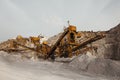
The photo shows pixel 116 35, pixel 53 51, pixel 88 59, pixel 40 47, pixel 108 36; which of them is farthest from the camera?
pixel 40 47

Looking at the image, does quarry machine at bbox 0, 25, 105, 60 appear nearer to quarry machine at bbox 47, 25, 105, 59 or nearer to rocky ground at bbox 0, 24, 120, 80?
quarry machine at bbox 47, 25, 105, 59

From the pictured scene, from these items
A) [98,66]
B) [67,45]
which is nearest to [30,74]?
[98,66]

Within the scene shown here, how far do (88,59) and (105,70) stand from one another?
209cm

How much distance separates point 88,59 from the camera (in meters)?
12.8

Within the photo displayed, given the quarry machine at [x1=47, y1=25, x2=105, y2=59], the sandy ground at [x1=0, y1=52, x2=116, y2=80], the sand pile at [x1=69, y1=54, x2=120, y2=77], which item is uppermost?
the quarry machine at [x1=47, y1=25, x2=105, y2=59]

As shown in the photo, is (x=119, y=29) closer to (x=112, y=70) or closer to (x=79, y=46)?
(x=79, y=46)

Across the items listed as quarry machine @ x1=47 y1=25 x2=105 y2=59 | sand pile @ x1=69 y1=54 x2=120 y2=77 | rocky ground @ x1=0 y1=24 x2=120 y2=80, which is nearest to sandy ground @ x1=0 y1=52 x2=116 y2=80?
rocky ground @ x1=0 y1=24 x2=120 y2=80

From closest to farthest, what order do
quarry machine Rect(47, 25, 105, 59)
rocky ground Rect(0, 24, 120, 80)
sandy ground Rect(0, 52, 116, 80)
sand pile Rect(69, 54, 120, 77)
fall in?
sandy ground Rect(0, 52, 116, 80) < rocky ground Rect(0, 24, 120, 80) < sand pile Rect(69, 54, 120, 77) < quarry machine Rect(47, 25, 105, 59)

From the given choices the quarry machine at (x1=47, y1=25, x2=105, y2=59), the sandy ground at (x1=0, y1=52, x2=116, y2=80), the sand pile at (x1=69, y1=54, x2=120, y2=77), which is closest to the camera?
the sandy ground at (x1=0, y1=52, x2=116, y2=80)

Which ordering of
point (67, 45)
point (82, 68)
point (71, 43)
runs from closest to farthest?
point (82, 68), point (71, 43), point (67, 45)

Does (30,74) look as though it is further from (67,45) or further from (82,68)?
(67,45)

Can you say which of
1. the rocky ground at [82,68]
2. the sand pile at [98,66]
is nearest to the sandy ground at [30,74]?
the rocky ground at [82,68]

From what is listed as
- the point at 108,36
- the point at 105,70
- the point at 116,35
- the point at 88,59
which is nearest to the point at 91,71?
the point at 105,70

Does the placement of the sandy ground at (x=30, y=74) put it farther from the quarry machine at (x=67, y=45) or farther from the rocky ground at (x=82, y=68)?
the quarry machine at (x=67, y=45)
